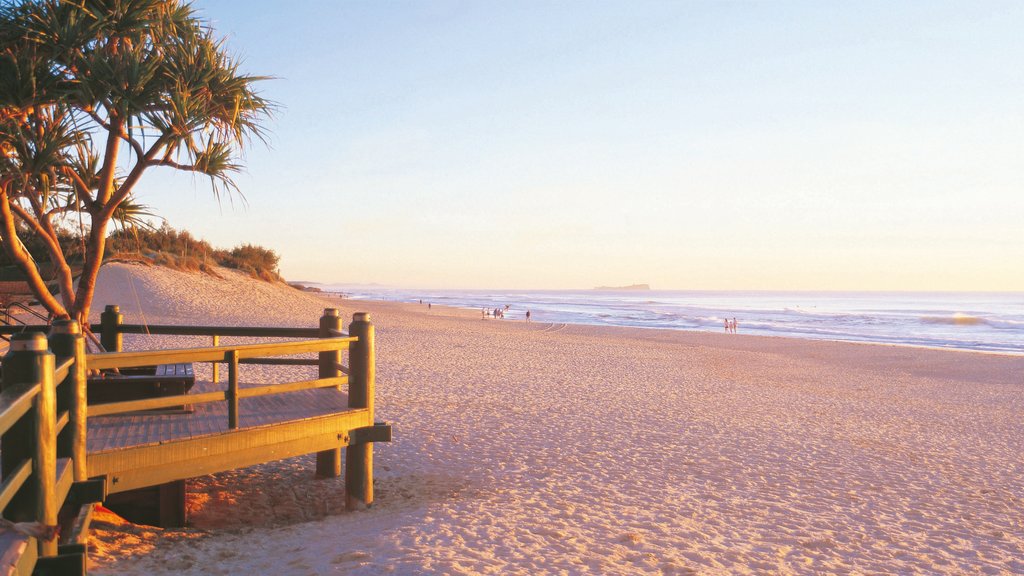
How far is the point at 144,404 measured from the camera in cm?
480

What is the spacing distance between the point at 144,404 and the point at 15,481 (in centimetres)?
205

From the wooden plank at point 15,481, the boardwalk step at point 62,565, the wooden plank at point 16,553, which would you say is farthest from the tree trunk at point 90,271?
the wooden plank at point 16,553

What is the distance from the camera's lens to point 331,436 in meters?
5.96

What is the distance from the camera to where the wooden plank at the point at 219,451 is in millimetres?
4645

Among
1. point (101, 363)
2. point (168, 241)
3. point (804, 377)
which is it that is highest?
point (168, 241)

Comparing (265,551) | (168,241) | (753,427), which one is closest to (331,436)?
(265,551)

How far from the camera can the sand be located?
5.42m

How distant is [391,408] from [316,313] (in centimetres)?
2444

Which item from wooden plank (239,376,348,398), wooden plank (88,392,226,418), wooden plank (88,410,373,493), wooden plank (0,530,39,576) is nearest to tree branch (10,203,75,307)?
wooden plank (239,376,348,398)

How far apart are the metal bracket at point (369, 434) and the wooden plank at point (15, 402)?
127 inches

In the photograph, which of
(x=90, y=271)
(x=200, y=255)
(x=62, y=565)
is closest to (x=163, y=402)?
(x=62, y=565)

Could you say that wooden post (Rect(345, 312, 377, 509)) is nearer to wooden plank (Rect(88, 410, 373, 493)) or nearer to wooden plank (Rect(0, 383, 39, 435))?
wooden plank (Rect(88, 410, 373, 493))

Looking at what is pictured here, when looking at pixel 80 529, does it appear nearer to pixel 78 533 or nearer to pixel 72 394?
pixel 78 533

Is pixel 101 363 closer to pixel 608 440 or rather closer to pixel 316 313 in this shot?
pixel 608 440
